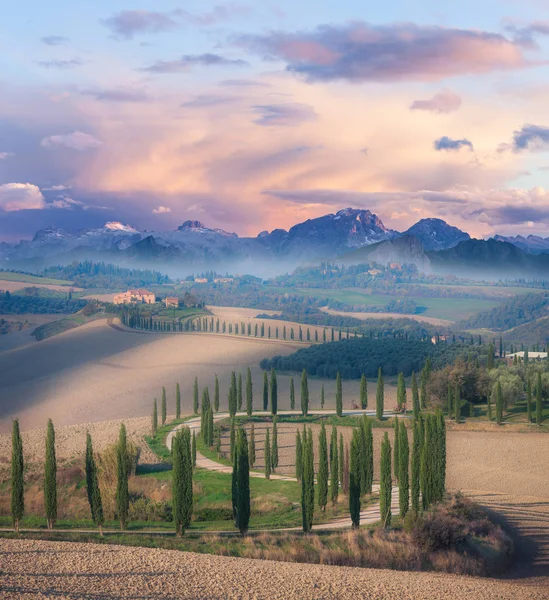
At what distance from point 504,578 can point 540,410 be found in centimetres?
4036

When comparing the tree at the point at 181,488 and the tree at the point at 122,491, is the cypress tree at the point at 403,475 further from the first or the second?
the tree at the point at 122,491

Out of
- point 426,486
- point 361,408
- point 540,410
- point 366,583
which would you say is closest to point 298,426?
point 361,408

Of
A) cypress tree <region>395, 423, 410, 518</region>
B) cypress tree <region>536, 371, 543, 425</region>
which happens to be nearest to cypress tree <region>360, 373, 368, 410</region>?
cypress tree <region>536, 371, 543, 425</region>

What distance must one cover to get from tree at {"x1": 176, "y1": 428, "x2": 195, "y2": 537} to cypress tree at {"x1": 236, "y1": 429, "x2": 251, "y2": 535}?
231 cm

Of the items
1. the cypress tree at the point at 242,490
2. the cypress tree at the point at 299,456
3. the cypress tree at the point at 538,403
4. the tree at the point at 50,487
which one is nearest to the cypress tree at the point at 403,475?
the cypress tree at the point at 299,456

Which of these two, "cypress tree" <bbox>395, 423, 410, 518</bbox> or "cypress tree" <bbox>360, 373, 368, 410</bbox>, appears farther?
"cypress tree" <bbox>360, 373, 368, 410</bbox>

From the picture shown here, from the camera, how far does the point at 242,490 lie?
35.9m

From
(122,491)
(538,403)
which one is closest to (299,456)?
(122,491)

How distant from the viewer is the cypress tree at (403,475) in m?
38.6

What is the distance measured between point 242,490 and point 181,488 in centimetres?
292

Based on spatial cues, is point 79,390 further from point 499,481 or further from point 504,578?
point 504,578

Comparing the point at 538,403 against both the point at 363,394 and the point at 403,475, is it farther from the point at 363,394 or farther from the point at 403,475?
the point at 403,475

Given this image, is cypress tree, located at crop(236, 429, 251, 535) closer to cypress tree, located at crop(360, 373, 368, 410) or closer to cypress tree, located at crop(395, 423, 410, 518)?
cypress tree, located at crop(395, 423, 410, 518)

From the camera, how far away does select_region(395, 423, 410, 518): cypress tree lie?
38594 mm
